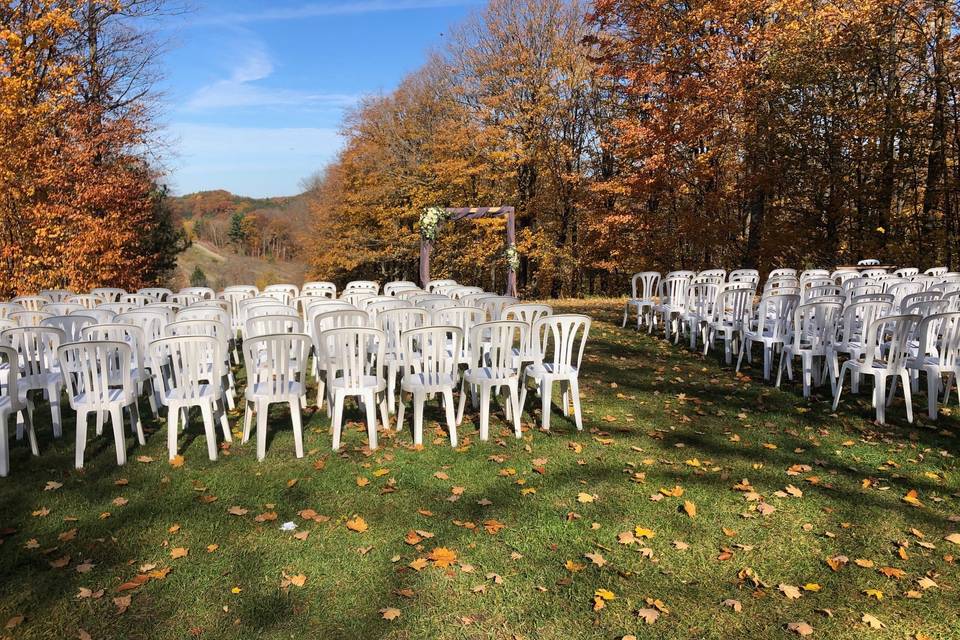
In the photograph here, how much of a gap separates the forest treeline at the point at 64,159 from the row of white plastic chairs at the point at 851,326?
11797 mm

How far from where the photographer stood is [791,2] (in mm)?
14758

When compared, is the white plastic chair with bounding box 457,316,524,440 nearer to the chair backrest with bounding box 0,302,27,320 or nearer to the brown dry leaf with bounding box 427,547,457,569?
the brown dry leaf with bounding box 427,547,457,569

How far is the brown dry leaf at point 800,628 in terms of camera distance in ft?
8.07

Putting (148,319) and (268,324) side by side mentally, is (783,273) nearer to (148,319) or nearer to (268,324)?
(268,324)

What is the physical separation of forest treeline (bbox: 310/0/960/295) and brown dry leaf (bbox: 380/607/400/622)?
14.4 meters

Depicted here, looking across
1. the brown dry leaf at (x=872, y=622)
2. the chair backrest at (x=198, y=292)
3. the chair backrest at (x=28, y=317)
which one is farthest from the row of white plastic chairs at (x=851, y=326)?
the chair backrest at (x=28, y=317)

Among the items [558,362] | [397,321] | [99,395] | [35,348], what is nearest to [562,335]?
[558,362]

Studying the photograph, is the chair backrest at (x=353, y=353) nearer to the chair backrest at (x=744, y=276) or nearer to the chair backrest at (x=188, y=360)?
the chair backrest at (x=188, y=360)

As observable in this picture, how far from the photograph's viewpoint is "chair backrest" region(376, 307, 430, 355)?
207 inches

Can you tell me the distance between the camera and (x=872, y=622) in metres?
2.52

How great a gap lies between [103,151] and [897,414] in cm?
1542

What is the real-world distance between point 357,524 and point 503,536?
819mm

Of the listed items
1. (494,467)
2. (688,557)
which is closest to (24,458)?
(494,467)

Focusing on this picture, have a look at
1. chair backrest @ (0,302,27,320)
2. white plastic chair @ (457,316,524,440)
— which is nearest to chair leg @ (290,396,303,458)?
white plastic chair @ (457,316,524,440)
